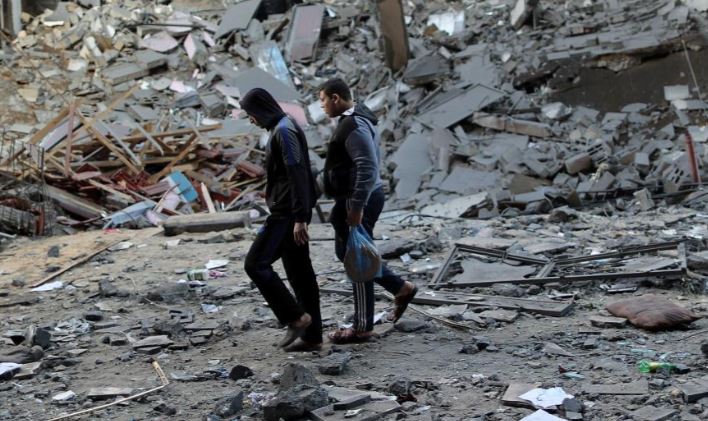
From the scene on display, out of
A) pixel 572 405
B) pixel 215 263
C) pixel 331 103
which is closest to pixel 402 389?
pixel 572 405

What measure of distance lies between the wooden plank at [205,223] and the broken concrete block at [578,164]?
188 inches

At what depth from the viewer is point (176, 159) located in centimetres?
1247

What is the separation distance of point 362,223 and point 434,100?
958cm

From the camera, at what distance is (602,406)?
3990mm

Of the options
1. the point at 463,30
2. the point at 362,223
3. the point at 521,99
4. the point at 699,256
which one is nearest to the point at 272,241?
the point at 362,223

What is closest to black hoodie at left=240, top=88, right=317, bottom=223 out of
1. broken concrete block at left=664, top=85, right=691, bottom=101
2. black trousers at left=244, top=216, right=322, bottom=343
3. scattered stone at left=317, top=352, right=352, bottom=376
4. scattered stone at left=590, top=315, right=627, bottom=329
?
black trousers at left=244, top=216, right=322, bottom=343

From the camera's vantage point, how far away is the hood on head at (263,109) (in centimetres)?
492

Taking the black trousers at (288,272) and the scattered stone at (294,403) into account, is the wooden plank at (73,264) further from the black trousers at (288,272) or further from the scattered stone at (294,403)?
the scattered stone at (294,403)

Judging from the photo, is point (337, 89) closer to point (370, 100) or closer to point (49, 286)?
point (49, 286)

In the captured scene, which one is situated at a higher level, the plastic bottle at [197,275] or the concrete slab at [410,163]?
the plastic bottle at [197,275]

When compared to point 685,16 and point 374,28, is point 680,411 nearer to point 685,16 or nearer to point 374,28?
point 685,16

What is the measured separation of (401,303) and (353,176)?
3.20ft

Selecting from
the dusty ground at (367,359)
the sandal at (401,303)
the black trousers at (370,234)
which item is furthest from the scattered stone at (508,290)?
the black trousers at (370,234)

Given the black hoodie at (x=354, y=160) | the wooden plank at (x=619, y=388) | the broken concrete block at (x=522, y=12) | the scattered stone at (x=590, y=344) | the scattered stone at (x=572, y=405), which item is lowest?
the scattered stone at (x=590, y=344)
